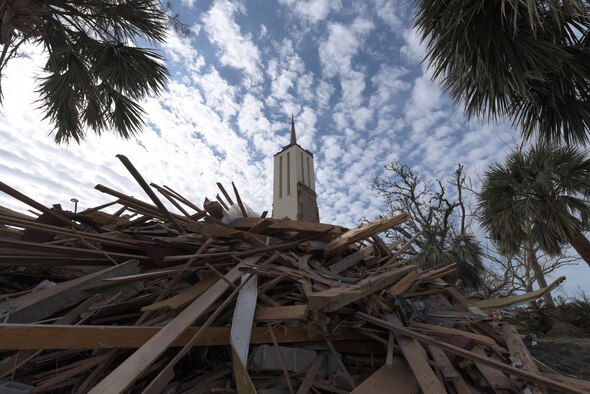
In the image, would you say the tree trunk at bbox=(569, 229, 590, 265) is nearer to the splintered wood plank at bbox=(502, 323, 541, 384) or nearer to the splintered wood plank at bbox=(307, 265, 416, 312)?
the splintered wood plank at bbox=(502, 323, 541, 384)

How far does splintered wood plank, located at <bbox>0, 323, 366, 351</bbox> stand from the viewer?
3.31 ft

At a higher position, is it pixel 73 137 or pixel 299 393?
pixel 73 137

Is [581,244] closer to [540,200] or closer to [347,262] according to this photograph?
[540,200]

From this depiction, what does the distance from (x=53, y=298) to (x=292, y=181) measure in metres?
17.4

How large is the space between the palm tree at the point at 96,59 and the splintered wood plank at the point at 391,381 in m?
6.36

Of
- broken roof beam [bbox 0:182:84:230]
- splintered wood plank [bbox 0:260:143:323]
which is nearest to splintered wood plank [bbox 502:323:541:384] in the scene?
splintered wood plank [bbox 0:260:143:323]

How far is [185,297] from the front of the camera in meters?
1.61

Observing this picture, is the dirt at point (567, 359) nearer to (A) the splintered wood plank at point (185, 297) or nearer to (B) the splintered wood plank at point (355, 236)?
(B) the splintered wood plank at point (355, 236)

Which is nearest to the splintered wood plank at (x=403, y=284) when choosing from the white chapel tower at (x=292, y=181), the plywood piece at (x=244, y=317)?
the plywood piece at (x=244, y=317)

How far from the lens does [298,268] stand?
81.1 inches

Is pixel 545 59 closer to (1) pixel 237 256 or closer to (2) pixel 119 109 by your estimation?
(1) pixel 237 256

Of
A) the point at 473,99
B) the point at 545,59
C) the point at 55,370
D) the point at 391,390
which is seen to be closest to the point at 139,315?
the point at 55,370

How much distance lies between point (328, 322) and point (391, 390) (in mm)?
386

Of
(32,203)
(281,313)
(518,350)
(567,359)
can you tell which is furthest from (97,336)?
(567,359)
